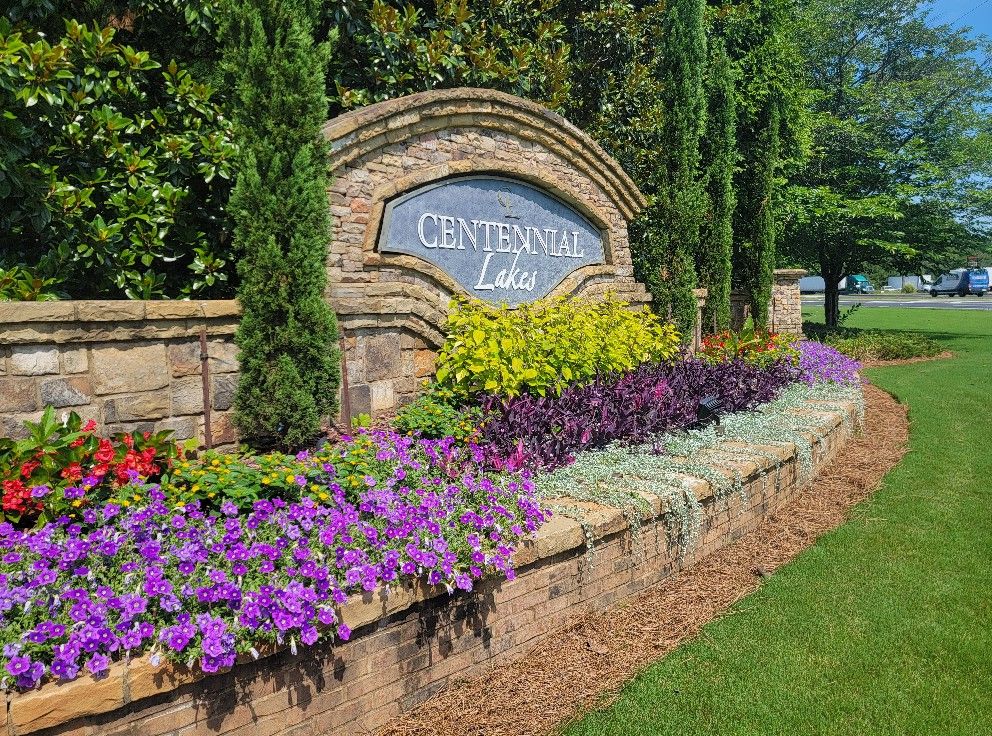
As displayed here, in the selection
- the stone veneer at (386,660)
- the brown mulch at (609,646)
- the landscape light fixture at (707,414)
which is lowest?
the brown mulch at (609,646)

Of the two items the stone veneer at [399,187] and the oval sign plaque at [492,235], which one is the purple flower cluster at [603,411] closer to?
the stone veneer at [399,187]

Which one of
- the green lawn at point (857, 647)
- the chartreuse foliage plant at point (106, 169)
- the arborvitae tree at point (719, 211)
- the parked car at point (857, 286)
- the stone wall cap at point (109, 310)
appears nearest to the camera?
the green lawn at point (857, 647)

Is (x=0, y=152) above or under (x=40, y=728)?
above

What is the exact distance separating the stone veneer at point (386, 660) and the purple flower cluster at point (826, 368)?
586 cm

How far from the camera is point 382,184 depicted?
5.98m

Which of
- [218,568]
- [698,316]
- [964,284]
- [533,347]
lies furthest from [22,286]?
[964,284]

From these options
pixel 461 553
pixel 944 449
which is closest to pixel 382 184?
pixel 461 553

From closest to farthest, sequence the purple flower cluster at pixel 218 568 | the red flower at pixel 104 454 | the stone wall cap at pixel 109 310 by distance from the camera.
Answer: the purple flower cluster at pixel 218 568 → the red flower at pixel 104 454 → the stone wall cap at pixel 109 310

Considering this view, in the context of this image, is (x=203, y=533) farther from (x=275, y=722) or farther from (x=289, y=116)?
(x=289, y=116)

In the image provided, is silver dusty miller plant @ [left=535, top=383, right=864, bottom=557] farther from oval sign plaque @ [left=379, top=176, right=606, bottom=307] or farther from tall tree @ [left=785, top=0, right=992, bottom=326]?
tall tree @ [left=785, top=0, right=992, bottom=326]

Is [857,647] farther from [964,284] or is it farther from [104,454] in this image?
[964,284]

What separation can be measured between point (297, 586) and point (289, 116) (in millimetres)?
3451

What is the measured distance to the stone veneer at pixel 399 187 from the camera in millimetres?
5477

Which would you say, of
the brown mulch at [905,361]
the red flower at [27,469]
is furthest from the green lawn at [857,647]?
the brown mulch at [905,361]
